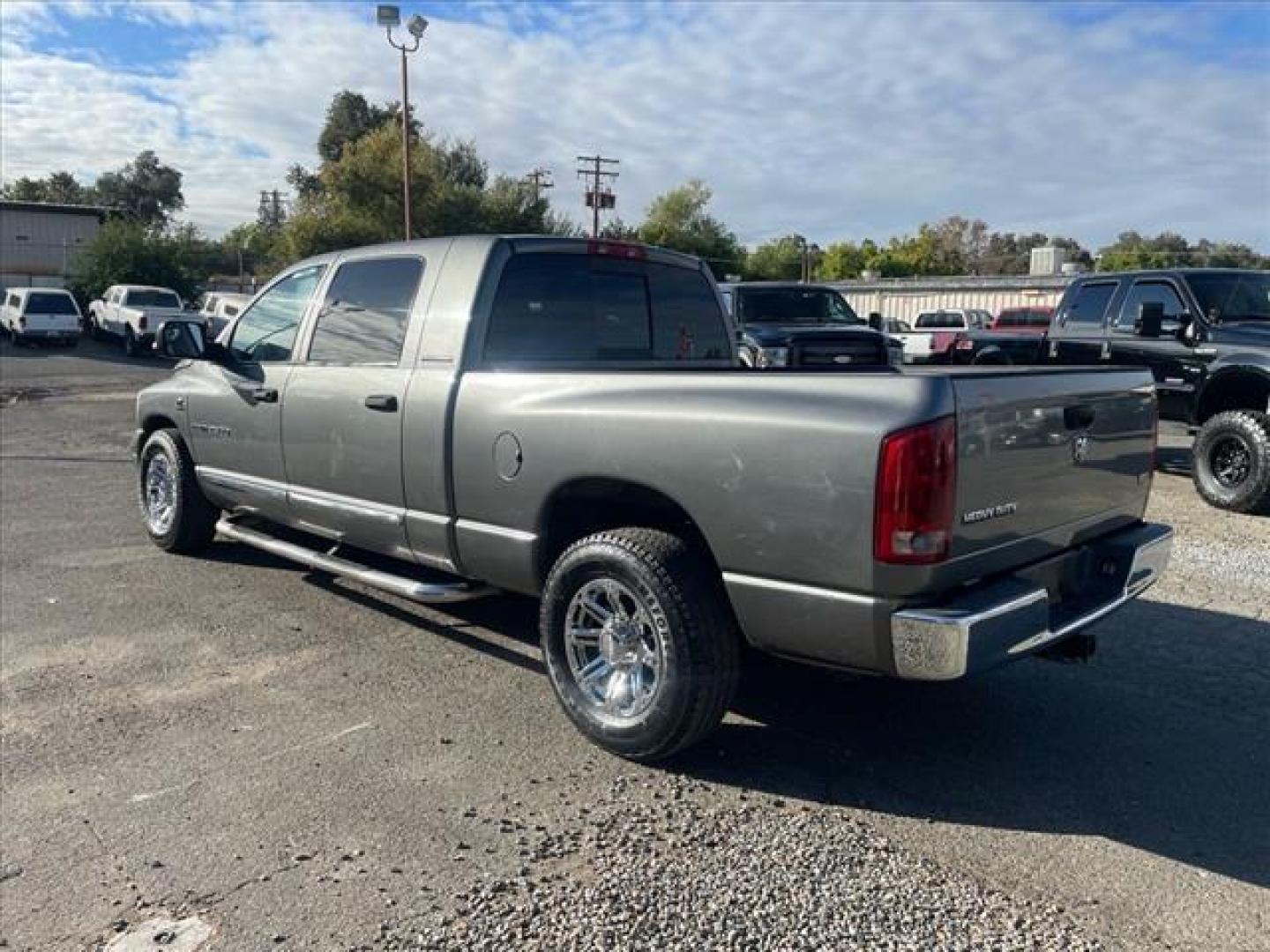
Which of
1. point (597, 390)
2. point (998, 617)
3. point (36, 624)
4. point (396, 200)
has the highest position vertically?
point (396, 200)

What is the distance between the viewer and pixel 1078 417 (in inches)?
141

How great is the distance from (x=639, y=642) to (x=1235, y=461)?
7.03 m

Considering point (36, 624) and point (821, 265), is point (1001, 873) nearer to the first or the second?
point (36, 624)

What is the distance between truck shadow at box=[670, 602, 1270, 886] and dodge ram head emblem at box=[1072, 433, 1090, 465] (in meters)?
1.15

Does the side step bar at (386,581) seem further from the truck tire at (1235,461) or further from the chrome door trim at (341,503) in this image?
the truck tire at (1235,461)

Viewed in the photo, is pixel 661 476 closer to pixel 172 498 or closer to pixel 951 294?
pixel 172 498

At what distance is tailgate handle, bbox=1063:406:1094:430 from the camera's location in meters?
3.52

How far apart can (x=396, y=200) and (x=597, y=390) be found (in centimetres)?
4321

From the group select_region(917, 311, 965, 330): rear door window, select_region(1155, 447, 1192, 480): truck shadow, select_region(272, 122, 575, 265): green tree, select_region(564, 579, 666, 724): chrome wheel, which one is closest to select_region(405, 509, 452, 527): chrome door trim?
select_region(564, 579, 666, 724): chrome wheel

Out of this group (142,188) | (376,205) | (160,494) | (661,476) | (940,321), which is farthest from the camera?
(142,188)

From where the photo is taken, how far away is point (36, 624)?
18.0 feet

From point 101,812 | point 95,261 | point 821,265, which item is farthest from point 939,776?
point 821,265

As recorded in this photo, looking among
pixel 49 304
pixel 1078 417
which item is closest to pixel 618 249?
pixel 1078 417

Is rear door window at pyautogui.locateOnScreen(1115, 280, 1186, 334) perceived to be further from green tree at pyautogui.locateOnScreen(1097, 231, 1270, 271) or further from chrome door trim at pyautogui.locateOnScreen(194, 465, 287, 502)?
green tree at pyautogui.locateOnScreen(1097, 231, 1270, 271)
